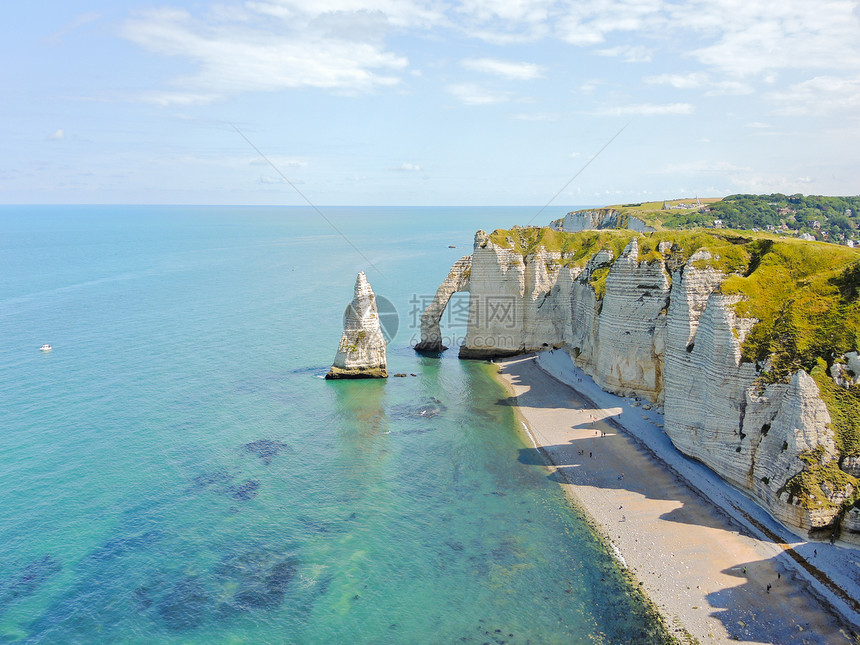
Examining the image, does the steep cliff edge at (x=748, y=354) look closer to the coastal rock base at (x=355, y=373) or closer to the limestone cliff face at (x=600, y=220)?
the coastal rock base at (x=355, y=373)

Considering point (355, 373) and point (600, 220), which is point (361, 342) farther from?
point (600, 220)

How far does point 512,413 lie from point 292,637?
25.3m

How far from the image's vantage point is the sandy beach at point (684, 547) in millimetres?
20625

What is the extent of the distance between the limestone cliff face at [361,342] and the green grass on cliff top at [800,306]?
2734cm

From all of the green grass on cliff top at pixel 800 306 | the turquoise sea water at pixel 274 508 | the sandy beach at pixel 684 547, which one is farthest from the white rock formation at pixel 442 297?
the green grass on cliff top at pixel 800 306

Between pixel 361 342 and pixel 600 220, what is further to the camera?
pixel 600 220

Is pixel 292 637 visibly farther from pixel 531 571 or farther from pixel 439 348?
pixel 439 348

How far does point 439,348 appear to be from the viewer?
59906mm

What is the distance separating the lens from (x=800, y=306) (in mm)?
29109

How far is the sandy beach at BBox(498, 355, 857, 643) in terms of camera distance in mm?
20625

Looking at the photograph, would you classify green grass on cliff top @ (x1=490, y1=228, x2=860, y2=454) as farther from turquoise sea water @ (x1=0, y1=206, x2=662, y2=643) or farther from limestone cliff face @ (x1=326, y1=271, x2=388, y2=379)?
limestone cliff face @ (x1=326, y1=271, x2=388, y2=379)

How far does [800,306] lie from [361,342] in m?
33.9

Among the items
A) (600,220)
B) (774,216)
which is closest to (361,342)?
(600,220)

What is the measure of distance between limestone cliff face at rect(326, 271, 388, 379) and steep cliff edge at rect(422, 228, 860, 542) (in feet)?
63.2
